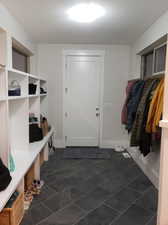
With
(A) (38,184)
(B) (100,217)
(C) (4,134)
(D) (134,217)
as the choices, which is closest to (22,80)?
(C) (4,134)

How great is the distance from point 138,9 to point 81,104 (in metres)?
2.40

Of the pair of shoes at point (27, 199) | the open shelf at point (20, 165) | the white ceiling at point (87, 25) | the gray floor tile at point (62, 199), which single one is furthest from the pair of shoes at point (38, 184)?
the white ceiling at point (87, 25)

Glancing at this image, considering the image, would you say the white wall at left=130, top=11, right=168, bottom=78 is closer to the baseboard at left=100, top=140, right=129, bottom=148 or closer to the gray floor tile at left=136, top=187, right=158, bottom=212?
the baseboard at left=100, top=140, right=129, bottom=148

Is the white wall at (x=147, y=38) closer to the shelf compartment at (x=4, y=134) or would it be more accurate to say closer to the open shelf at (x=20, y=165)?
the shelf compartment at (x=4, y=134)

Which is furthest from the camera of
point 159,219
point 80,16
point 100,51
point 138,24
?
point 100,51

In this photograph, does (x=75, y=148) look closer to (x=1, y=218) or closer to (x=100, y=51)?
(x=100, y=51)

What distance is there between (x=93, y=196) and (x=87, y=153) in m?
1.58

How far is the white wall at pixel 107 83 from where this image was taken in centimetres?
408

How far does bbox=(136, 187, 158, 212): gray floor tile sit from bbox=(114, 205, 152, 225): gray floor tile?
0.10m

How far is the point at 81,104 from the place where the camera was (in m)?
4.26

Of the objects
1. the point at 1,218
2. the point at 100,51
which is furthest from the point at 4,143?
the point at 100,51

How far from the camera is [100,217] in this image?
199cm

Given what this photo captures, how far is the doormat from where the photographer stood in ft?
12.3

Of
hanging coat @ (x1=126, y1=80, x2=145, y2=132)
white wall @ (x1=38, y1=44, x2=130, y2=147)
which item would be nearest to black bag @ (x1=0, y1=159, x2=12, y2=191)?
hanging coat @ (x1=126, y1=80, x2=145, y2=132)
